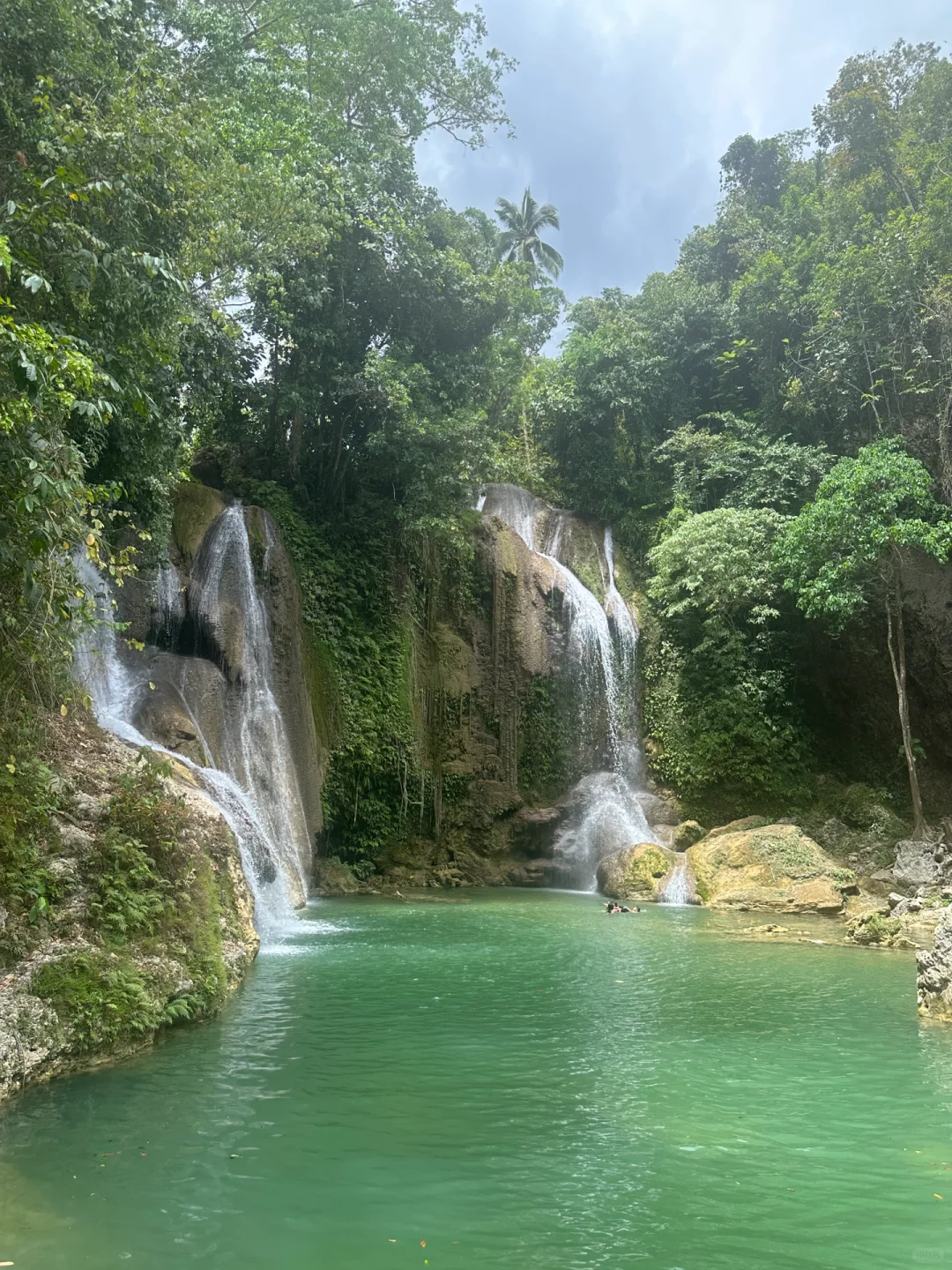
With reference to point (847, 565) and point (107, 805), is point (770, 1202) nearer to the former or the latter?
point (107, 805)

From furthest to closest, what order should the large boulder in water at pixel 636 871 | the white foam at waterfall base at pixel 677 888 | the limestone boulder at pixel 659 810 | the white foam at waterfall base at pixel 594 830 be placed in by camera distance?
1. the limestone boulder at pixel 659 810
2. the white foam at waterfall base at pixel 594 830
3. the large boulder in water at pixel 636 871
4. the white foam at waterfall base at pixel 677 888

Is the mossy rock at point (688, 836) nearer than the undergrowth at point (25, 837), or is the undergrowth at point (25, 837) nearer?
the undergrowth at point (25, 837)

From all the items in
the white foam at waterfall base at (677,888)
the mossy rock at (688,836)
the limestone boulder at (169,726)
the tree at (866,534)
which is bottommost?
the white foam at waterfall base at (677,888)

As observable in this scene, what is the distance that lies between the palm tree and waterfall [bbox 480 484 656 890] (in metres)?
27.1

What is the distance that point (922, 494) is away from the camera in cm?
1764

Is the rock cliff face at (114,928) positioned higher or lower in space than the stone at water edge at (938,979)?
higher

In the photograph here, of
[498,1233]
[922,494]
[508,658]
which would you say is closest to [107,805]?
[498,1233]

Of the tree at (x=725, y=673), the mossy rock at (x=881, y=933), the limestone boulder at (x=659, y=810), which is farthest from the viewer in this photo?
the tree at (x=725, y=673)

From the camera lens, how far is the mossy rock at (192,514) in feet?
55.4

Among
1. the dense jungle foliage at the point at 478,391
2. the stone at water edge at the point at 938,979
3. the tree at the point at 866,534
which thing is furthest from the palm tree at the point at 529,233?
the stone at water edge at the point at 938,979

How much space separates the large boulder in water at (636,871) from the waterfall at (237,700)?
595 centimetres

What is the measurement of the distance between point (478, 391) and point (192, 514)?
27.6 ft

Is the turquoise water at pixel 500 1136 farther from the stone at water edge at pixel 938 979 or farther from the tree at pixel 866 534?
the tree at pixel 866 534

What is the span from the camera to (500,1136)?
16.2ft
